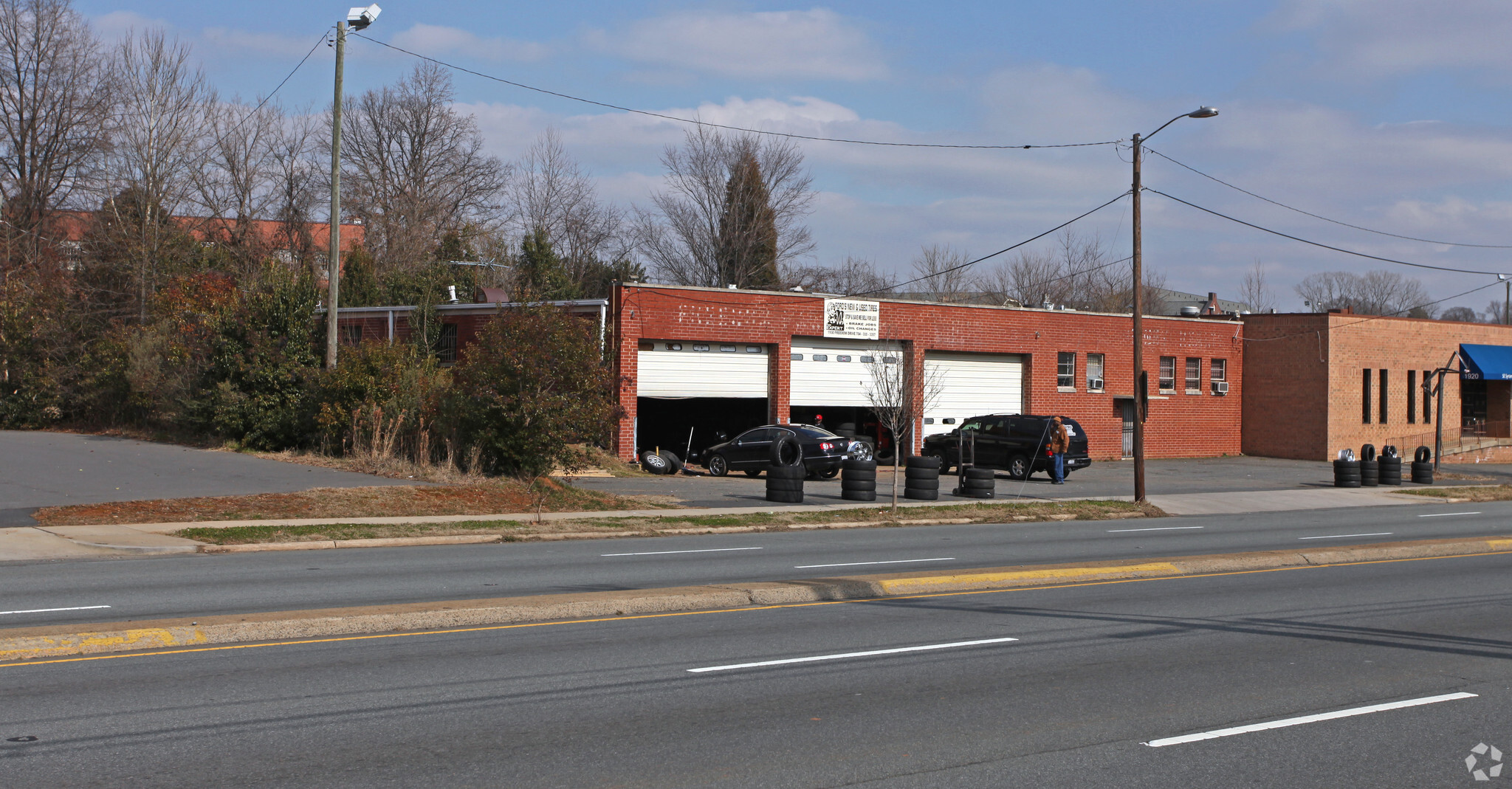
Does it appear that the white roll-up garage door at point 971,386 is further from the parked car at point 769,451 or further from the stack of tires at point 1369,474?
the stack of tires at point 1369,474

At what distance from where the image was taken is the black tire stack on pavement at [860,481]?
24250 millimetres

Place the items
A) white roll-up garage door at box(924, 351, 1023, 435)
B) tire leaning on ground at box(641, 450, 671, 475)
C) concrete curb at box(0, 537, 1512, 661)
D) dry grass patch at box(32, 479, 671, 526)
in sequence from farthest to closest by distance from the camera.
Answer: white roll-up garage door at box(924, 351, 1023, 435) < tire leaning on ground at box(641, 450, 671, 475) < dry grass patch at box(32, 479, 671, 526) < concrete curb at box(0, 537, 1512, 661)

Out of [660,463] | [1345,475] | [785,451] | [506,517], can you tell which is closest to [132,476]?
[506,517]

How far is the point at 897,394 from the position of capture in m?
26.5

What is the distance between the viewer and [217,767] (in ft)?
18.7

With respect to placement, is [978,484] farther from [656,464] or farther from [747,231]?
[747,231]

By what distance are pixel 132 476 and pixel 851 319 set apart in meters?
20.7

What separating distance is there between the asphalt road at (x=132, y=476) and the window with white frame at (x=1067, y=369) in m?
25.6

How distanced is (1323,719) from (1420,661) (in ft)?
7.97

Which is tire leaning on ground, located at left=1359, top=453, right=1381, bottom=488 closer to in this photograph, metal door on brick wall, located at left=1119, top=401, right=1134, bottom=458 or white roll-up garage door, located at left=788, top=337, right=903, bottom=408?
metal door on brick wall, located at left=1119, top=401, right=1134, bottom=458

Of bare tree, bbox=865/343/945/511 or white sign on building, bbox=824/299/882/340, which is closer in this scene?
bare tree, bbox=865/343/945/511

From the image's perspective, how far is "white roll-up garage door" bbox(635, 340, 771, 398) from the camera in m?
32.7

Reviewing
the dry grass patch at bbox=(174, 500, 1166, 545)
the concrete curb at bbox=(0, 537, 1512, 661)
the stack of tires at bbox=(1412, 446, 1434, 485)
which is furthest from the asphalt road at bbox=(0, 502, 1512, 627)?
the stack of tires at bbox=(1412, 446, 1434, 485)

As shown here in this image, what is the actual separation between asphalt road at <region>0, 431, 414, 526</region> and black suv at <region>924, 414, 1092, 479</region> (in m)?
16.8
